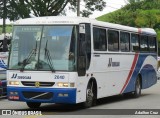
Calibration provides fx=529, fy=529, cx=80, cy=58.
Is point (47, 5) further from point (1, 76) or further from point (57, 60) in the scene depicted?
point (57, 60)

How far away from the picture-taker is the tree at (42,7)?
47031mm

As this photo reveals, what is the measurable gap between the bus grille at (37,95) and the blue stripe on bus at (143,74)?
6043mm

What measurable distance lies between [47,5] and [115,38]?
2929 cm

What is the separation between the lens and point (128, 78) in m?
21.7

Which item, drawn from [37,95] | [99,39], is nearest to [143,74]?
[99,39]

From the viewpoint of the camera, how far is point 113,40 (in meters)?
19.6

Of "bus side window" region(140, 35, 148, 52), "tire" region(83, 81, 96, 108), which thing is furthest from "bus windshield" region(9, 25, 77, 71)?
"bus side window" region(140, 35, 148, 52)

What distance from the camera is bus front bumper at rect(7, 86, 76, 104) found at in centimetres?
1573

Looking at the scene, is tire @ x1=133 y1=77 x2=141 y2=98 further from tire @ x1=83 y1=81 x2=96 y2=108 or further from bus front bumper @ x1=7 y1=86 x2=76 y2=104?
bus front bumper @ x1=7 y1=86 x2=76 y2=104

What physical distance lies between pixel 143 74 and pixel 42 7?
82.6 feet

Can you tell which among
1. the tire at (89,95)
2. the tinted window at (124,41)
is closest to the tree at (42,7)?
the tinted window at (124,41)

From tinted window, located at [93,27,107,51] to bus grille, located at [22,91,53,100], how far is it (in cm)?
280

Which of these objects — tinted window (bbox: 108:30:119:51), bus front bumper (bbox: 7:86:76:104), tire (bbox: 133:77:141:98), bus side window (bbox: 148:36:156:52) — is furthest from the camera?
bus side window (bbox: 148:36:156:52)

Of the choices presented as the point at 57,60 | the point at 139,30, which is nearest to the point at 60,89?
the point at 57,60
